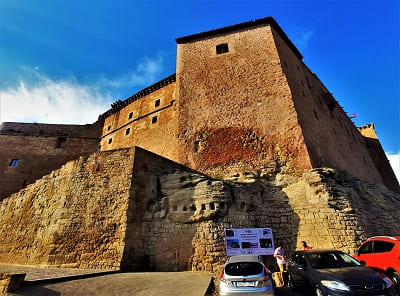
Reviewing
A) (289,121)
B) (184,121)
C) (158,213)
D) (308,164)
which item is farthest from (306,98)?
(158,213)

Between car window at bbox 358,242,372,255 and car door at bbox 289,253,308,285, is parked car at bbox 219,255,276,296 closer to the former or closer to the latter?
car door at bbox 289,253,308,285

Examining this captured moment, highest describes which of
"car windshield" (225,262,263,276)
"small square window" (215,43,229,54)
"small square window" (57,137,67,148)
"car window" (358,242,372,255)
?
"small square window" (215,43,229,54)

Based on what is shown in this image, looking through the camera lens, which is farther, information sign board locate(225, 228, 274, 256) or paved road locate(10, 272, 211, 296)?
information sign board locate(225, 228, 274, 256)

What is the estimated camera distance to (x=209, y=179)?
10.5m

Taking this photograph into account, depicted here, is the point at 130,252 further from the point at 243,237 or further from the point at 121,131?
the point at 121,131

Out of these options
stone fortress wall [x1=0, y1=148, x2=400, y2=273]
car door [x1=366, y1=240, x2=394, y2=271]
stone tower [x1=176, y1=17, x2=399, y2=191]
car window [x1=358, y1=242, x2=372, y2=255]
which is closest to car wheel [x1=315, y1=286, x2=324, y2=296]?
car door [x1=366, y1=240, x2=394, y2=271]

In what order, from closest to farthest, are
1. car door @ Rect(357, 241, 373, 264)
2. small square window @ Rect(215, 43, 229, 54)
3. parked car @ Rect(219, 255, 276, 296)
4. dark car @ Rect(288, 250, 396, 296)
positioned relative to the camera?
dark car @ Rect(288, 250, 396, 296) < parked car @ Rect(219, 255, 276, 296) < car door @ Rect(357, 241, 373, 264) < small square window @ Rect(215, 43, 229, 54)

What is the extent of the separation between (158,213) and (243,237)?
3643mm

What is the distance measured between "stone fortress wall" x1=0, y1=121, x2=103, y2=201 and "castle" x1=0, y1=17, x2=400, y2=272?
15cm

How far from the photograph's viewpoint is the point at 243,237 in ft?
29.3

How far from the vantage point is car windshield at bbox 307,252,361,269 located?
5254 mm

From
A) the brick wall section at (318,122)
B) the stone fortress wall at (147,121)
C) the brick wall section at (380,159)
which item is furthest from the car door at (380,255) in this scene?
the brick wall section at (380,159)

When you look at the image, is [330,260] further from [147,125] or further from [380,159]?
[380,159]

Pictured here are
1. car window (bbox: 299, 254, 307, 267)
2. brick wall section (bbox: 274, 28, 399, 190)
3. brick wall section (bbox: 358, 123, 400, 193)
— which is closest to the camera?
car window (bbox: 299, 254, 307, 267)
